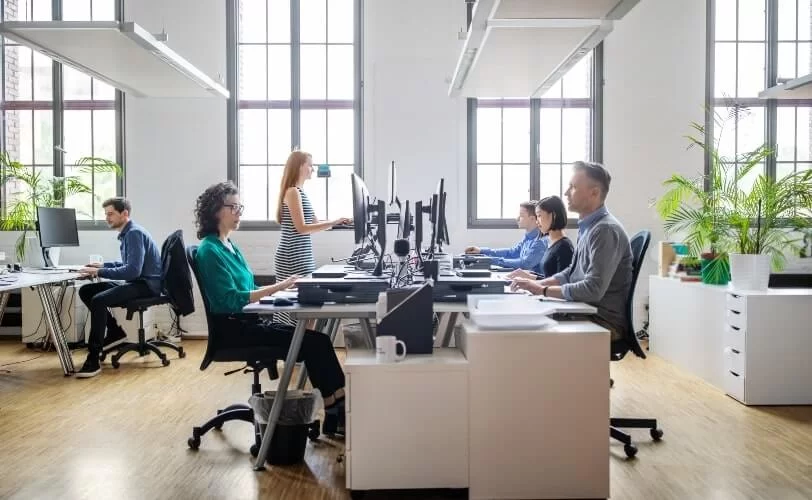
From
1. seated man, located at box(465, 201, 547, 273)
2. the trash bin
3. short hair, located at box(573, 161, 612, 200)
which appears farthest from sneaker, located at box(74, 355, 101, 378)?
short hair, located at box(573, 161, 612, 200)

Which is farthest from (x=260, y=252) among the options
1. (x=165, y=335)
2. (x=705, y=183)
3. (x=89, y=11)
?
(x=705, y=183)

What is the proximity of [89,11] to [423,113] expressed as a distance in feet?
11.7

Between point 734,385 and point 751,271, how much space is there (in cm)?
73

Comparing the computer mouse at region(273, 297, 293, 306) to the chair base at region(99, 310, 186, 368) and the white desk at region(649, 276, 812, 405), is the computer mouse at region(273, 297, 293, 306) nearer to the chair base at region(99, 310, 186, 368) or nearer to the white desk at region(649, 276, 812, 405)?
the white desk at region(649, 276, 812, 405)

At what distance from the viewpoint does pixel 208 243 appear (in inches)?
141

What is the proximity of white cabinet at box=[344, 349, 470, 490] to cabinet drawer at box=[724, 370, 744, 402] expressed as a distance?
8.33ft

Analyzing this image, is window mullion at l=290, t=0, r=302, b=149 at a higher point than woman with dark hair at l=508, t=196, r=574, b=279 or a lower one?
higher

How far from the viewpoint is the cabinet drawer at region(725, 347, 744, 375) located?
181 inches

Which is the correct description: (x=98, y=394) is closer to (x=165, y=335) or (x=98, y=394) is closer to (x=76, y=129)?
(x=165, y=335)

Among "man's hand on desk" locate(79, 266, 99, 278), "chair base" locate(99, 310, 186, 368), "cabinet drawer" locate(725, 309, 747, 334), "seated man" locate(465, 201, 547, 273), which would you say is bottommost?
"chair base" locate(99, 310, 186, 368)

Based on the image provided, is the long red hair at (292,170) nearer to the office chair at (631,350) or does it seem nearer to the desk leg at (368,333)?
the desk leg at (368,333)

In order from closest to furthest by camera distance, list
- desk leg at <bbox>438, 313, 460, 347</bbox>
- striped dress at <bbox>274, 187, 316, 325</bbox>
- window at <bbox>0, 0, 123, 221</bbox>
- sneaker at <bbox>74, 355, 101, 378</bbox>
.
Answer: desk leg at <bbox>438, 313, 460, 347</bbox> < striped dress at <bbox>274, 187, 316, 325</bbox> < sneaker at <bbox>74, 355, 101, 378</bbox> < window at <bbox>0, 0, 123, 221</bbox>

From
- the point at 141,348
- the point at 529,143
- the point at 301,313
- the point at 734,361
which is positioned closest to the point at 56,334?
the point at 141,348

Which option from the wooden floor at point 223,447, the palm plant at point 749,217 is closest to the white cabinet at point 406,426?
the wooden floor at point 223,447
